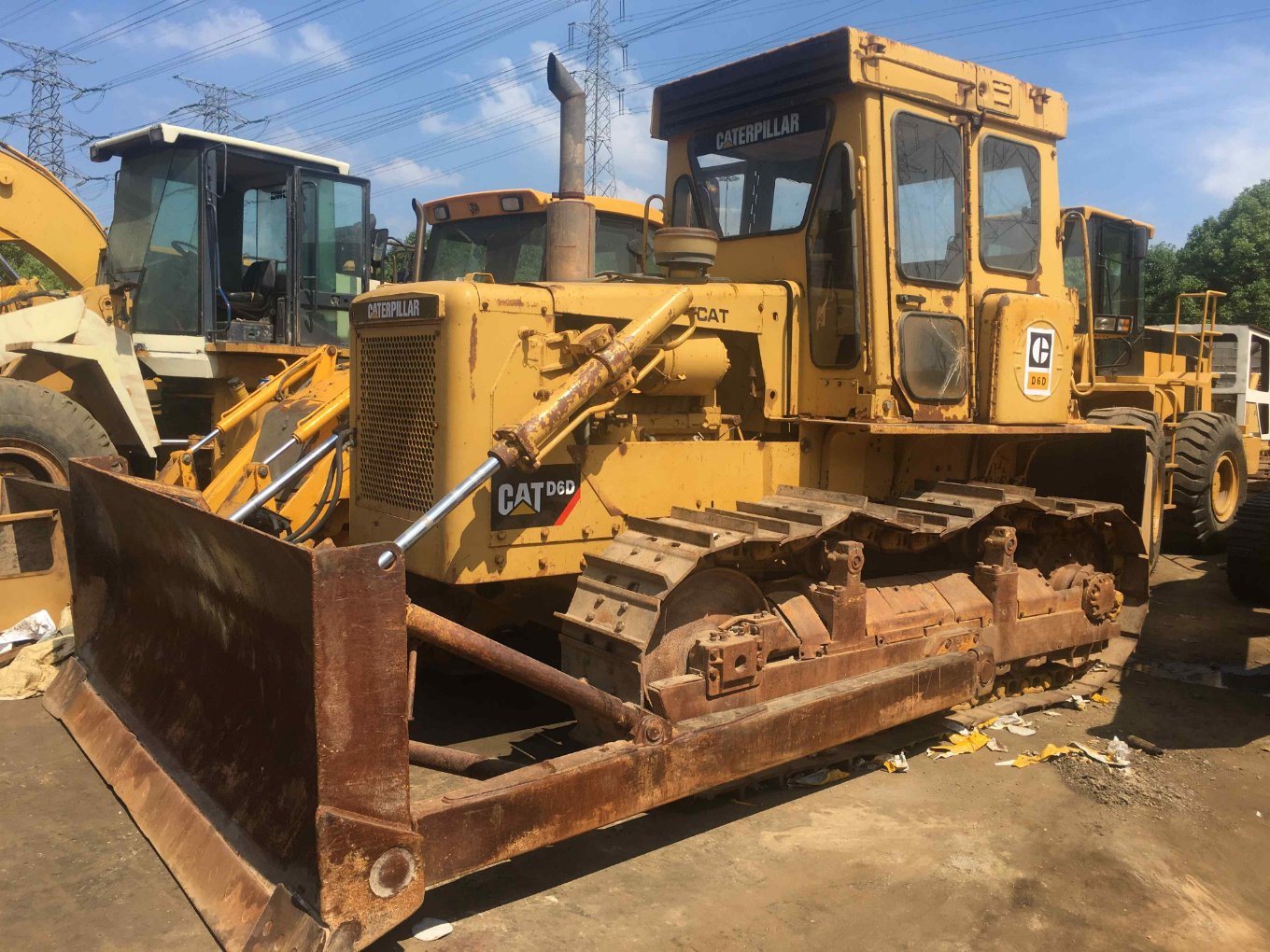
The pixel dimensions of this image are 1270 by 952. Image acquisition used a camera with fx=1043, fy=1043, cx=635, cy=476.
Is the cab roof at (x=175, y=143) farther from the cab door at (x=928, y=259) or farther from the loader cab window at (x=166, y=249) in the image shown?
the cab door at (x=928, y=259)

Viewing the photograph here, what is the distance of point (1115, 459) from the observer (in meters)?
6.29

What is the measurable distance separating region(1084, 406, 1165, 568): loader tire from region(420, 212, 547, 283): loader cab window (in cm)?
472

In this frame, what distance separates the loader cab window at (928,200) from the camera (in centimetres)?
508

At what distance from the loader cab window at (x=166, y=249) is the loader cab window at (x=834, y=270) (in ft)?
19.0

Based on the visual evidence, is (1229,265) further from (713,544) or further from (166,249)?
(713,544)

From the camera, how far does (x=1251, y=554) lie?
26.2ft

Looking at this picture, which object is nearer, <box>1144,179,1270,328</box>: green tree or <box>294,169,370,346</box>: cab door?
<box>294,169,370,346</box>: cab door

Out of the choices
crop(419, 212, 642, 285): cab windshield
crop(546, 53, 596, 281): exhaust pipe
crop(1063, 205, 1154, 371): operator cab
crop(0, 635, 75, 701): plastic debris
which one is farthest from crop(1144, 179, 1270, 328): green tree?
crop(0, 635, 75, 701): plastic debris

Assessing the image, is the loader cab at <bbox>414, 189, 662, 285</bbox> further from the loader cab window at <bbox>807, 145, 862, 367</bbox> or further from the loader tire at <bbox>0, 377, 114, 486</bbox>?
the loader cab window at <bbox>807, 145, 862, 367</bbox>

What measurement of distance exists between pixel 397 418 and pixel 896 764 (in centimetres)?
272

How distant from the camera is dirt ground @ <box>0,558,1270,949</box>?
335cm

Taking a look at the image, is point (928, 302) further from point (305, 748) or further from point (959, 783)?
point (305, 748)

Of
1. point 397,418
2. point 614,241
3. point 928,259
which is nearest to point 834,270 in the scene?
point 928,259

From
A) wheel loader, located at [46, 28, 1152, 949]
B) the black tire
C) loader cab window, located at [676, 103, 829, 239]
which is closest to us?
wheel loader, located at [46, 28, 1152, 949]
